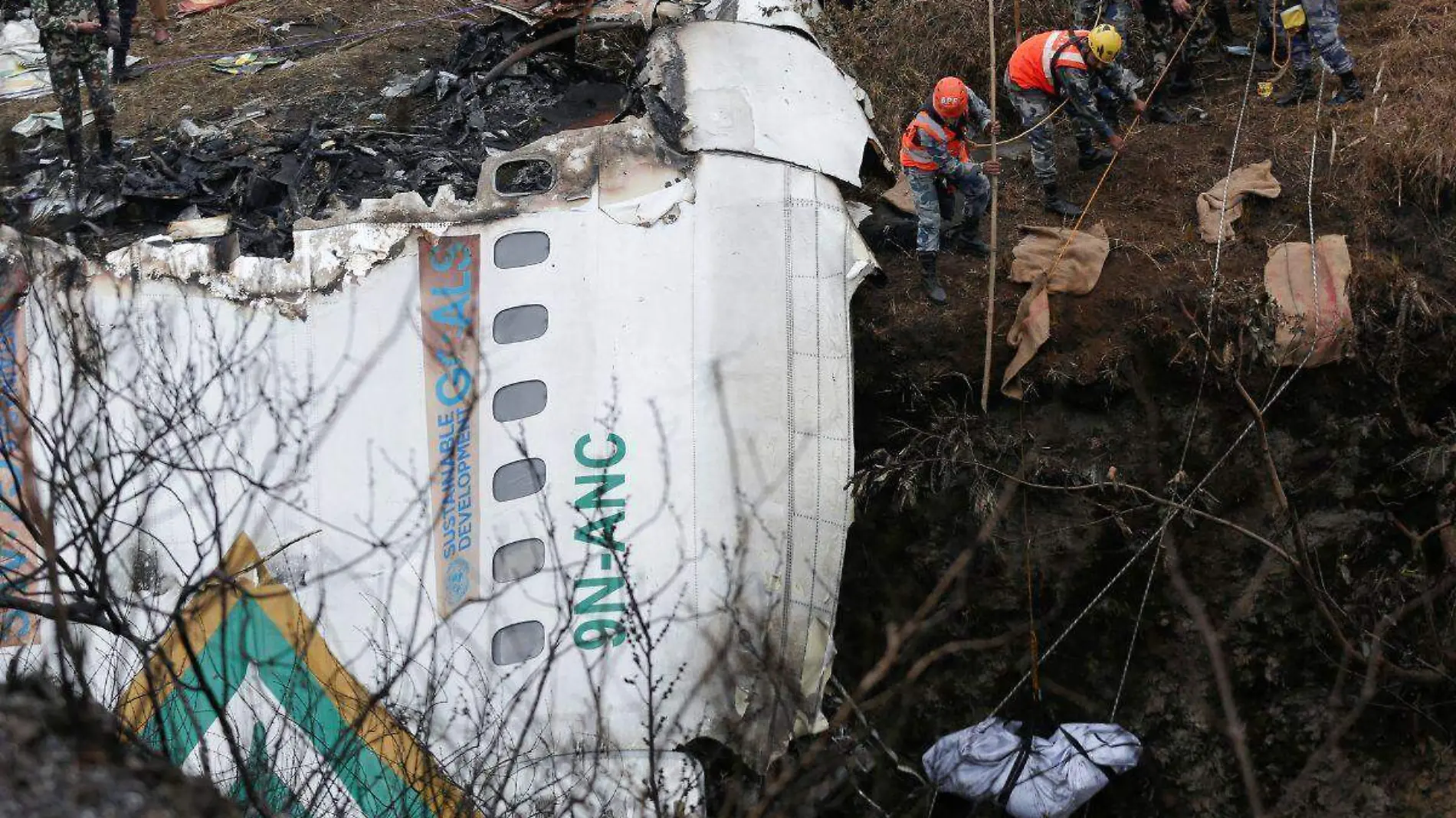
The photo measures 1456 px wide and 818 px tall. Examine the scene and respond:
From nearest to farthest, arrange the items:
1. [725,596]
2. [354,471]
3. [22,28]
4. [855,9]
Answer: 1. [725,596]
2. [354,471]
3. [855,9]
4. [22,28]

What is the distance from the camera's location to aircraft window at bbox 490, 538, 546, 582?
7.20 metres

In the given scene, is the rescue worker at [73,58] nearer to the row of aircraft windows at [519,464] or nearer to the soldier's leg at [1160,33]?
the row of aircraft windows at [519,464]

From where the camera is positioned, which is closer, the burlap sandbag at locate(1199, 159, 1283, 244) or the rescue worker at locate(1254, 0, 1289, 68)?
the burlap sandbag at locate(1199, 159, 1283, 244)

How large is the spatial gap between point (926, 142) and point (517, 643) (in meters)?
4.09

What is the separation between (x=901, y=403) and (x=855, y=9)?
16.2 feet

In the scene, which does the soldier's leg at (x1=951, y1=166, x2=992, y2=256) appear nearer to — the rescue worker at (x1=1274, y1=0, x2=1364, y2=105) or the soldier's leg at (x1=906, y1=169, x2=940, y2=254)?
the soldier's leg at (x1=906, y1=169, x2=940, y2=254)

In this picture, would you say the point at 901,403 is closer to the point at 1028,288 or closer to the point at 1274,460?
the point at 1028,288

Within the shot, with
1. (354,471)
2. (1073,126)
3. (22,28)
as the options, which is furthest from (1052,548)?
(22,28)

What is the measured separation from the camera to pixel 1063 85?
8938mm

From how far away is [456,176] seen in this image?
9.68 meters

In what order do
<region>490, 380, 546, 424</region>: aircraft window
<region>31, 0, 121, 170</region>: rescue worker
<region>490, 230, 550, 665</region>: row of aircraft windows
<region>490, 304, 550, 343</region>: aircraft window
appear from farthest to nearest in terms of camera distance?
1. <region>31, 0, 121, 170</region>: rescue worker
2. <region>490, 304, 550, 343</region>: aircraft window
3. <region>490, 380, 546, 424</region>: aircraft window
4. <region>490, 230, 550, 665</region>: row of aircraft windows

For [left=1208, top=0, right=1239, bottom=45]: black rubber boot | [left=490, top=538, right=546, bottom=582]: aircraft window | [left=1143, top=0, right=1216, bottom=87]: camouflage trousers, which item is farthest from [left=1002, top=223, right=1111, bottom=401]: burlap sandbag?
[left=490, top=538, right=546, bottom=582]: aircraft window

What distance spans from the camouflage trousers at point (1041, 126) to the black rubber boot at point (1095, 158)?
0.11 m

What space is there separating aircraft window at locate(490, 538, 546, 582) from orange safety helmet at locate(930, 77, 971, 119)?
374cm
